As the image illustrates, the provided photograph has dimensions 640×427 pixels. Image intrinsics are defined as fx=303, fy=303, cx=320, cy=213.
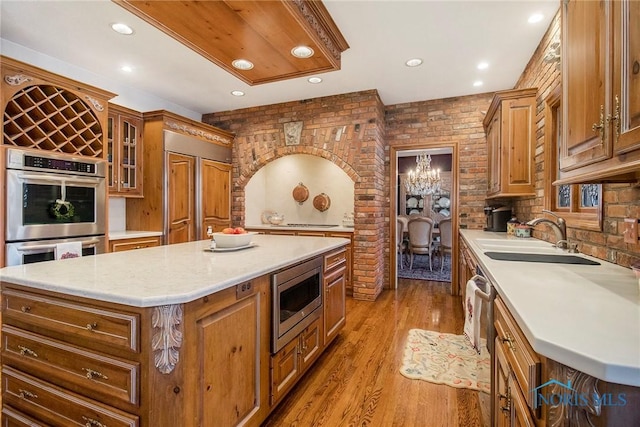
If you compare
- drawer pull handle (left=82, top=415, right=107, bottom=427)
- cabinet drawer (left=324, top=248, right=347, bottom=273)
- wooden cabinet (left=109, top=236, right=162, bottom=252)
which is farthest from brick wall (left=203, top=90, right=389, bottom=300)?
drawer pull handle (left=82, top=415, right=107, bottom=427)

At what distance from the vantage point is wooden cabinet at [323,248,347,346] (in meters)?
2.47

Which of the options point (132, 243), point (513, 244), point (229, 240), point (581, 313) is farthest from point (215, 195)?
point (581, 313)

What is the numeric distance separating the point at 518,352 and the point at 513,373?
0.43 ft

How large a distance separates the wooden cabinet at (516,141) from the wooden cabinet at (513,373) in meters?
2.21

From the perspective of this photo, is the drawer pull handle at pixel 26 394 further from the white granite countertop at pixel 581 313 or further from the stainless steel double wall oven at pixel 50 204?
the white granite countertop at pixel 581 313

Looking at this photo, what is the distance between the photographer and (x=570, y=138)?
4.41ft

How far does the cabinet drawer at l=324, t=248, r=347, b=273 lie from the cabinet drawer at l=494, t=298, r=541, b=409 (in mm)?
1365

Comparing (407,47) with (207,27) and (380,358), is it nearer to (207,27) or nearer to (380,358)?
(207,27)

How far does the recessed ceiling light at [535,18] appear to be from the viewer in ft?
7.92

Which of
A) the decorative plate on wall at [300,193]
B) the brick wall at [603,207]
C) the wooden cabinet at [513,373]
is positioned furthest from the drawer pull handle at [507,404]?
the decorative plate on wall at [300,193]

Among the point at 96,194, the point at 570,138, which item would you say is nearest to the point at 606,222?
the point at 570,138

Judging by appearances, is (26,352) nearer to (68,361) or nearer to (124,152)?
(68,361)

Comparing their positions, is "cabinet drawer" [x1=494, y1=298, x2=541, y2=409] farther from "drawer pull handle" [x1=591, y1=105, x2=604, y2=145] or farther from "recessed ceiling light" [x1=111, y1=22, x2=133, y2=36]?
"recessed ceiling light" [x1=111, y1=22, x2=133, y2=36]

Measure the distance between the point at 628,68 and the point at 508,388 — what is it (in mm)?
1090
